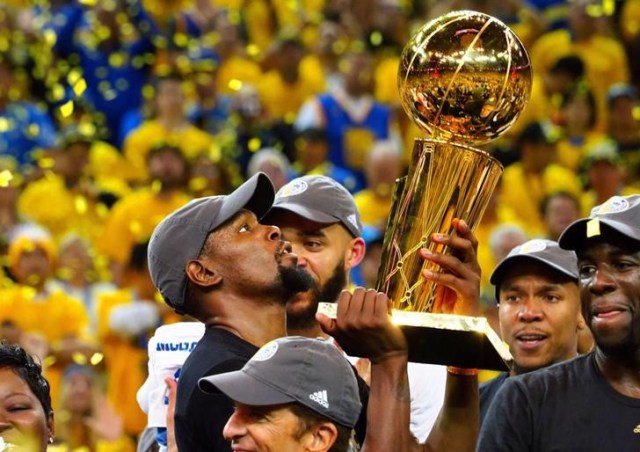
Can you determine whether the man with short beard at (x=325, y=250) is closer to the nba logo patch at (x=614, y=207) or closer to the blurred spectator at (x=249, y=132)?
the nba logo patch at (x=614, y=207)

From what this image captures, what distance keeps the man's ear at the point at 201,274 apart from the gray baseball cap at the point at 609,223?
883mm

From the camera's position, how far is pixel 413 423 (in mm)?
4473

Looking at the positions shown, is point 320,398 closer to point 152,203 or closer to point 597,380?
point 597,380

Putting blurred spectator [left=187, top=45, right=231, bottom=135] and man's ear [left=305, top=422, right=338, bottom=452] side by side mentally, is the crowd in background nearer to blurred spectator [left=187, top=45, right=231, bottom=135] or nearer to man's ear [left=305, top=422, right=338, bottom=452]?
blurred spectator [left=187, top=45, right=231, bottom=135]

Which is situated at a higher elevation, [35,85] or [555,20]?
[555,20]

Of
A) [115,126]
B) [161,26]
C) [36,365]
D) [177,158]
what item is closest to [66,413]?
[177,158]

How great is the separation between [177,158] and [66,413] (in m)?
2.89

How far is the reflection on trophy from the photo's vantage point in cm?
362

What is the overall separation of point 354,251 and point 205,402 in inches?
49.5

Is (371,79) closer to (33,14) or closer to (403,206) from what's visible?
(33,14)

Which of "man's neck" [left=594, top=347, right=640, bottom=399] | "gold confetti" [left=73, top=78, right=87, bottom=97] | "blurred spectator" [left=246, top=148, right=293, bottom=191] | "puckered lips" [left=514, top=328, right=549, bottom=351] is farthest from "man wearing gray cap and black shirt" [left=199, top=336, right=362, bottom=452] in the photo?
"gold confetti" [left=73, top=78, right=87, bottom=97]

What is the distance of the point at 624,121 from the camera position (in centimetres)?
1084

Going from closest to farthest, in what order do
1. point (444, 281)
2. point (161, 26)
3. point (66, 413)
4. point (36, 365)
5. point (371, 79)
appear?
point (444, 281)
point (36, 365)
point (66, 413)
point (371, 79)
point (161, 26)

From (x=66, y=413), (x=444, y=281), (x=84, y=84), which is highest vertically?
(x=444, y=281)
